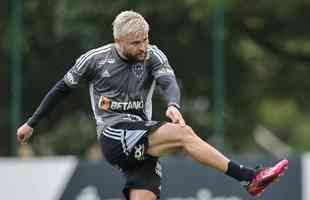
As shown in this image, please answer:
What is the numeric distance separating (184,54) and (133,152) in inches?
265

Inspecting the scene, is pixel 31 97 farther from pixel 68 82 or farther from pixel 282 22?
pixel 68 82

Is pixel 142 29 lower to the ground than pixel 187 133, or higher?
higher

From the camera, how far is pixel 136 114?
29.8 feet

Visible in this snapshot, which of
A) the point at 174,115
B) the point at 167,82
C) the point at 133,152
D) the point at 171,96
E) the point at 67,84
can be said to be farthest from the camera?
the point at 67,84

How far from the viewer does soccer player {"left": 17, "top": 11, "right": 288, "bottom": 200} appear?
8.77 metres

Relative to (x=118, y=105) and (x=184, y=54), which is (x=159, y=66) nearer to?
(x=118, y=105)

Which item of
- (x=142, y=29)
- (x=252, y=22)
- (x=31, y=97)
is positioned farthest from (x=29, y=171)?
(x=142, y=29)

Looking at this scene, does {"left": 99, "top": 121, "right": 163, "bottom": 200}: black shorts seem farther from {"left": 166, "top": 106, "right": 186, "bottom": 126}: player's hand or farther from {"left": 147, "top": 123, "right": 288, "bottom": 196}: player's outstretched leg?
{"left": 166, "top": 106, "right": 186, "bottom": 126}: player's hand

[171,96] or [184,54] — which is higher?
[171,96]

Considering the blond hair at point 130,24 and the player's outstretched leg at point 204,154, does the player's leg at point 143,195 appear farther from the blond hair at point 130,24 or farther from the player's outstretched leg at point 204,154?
the blond hair at point 130,24

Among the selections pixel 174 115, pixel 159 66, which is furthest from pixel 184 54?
pixel 174 115

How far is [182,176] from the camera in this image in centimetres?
1366

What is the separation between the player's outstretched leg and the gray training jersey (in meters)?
0.30

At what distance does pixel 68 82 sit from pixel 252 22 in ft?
26.5
